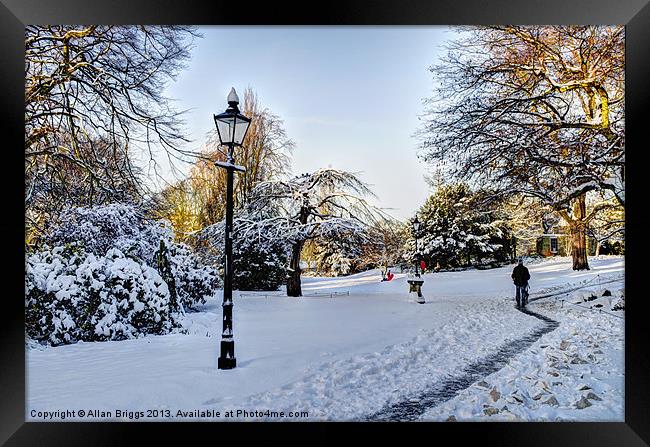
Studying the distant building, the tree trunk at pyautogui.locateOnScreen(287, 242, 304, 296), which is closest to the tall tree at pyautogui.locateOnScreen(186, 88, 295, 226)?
the tree trunk at pyautogui.locateOnScreen(287, 242, 304, 296)

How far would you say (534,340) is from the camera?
3609 mm

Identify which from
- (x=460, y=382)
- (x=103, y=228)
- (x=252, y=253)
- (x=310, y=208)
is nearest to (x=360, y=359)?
(x=460, y=382)

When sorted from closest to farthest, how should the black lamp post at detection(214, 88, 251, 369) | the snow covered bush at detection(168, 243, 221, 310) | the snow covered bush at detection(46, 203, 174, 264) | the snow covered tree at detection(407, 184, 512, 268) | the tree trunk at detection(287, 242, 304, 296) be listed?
the black lamp post at detection(214, 88, 251, 369) < the snow covered bush at detection(46, 203, 174, 264) < the snow covered tree at detection(407, 184, 512, 268) < the snow covered bush at detection(168, 243, 221, 310) < the tree trunk at detection(287, 242, 304, 296)

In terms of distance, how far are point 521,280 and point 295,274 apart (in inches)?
91.5

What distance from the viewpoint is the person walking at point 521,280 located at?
382 centimetres

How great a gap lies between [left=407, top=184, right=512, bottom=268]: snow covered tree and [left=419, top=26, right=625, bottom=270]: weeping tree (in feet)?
0.68

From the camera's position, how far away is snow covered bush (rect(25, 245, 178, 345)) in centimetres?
347

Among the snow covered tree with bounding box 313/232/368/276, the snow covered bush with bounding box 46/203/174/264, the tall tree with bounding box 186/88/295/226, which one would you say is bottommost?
the snow covered tree with bounding box 313/232/368/276

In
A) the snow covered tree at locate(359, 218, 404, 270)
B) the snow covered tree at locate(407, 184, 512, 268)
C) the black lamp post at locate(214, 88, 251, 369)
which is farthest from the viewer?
the snow covered tree at locate(359, 218, 404, 270)

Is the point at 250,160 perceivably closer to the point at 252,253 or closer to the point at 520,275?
the point at 252,253

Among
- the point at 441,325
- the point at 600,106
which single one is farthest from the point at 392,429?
the point at 600,106

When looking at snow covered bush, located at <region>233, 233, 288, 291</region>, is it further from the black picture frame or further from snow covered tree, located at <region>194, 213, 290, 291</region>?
the black picture frame

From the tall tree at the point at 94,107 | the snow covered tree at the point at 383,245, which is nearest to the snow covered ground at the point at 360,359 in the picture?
the snow covered tree at the point at 383,245

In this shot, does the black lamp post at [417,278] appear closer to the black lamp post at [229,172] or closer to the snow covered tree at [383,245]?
the snow covered tree at [383,245]
